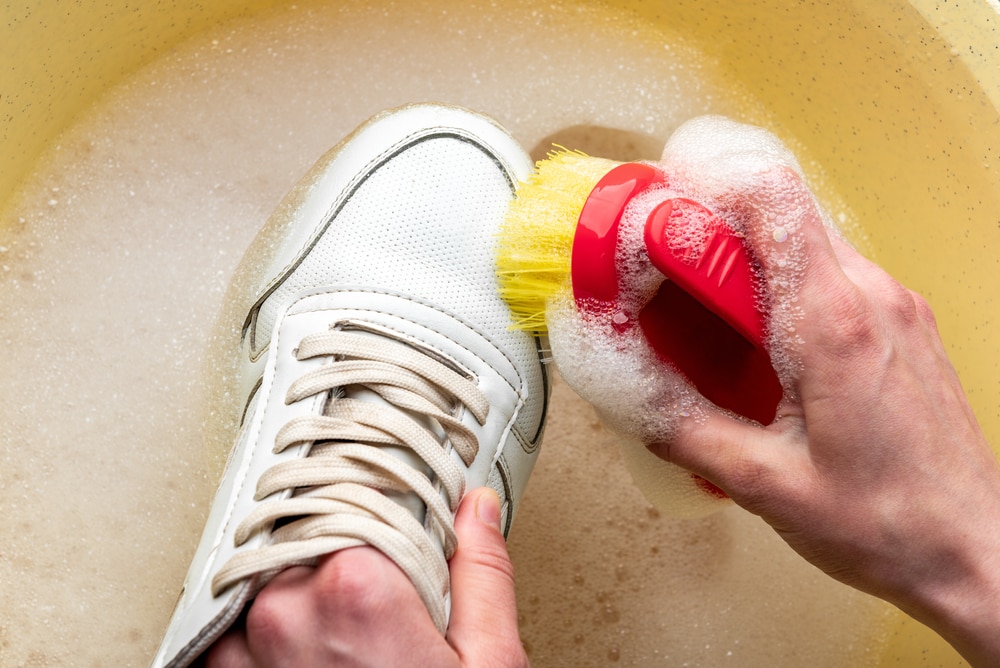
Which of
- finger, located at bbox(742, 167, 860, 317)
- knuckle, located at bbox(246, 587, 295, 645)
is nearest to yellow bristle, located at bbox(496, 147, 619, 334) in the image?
finger, located at bbox(742, 167, 860, 317)

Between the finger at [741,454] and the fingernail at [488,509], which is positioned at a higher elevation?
the finger at [741,454]

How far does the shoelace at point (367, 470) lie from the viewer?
19.4 inches

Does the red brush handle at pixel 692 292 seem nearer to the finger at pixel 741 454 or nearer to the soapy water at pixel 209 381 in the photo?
the finger at pixel 741 454

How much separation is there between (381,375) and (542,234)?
152 mm

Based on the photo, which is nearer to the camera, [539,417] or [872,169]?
[539,417]

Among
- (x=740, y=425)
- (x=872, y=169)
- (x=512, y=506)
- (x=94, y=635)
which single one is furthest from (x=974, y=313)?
(x=94, y=635)

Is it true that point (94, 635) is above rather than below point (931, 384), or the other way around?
below

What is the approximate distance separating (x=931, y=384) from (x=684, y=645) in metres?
0.40

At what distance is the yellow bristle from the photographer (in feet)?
1.94

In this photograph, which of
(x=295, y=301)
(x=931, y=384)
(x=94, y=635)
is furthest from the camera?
(x=94, y=635)

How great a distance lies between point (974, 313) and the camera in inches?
28.7

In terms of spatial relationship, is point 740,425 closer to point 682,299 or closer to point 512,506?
point 682,299

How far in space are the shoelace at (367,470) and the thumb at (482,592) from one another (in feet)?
A: 0.04

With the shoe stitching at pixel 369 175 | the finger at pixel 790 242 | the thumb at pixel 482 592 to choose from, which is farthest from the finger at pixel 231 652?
the finger at pixel 790 242
